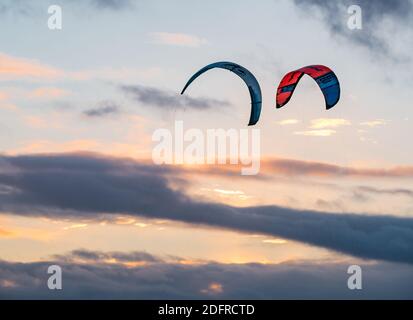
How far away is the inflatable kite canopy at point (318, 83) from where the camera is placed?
156 ft

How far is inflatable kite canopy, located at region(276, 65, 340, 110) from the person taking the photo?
47.4m

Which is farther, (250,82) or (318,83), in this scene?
(250,82)

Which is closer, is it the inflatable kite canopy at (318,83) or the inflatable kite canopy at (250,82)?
the inflatable kite canopy at (318,83)

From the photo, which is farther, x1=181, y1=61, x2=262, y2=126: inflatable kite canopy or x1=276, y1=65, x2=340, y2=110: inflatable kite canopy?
x1=181, y1=61, x2=262, y2=126: inflatable kite canopy

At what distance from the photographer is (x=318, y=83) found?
48125 mm
